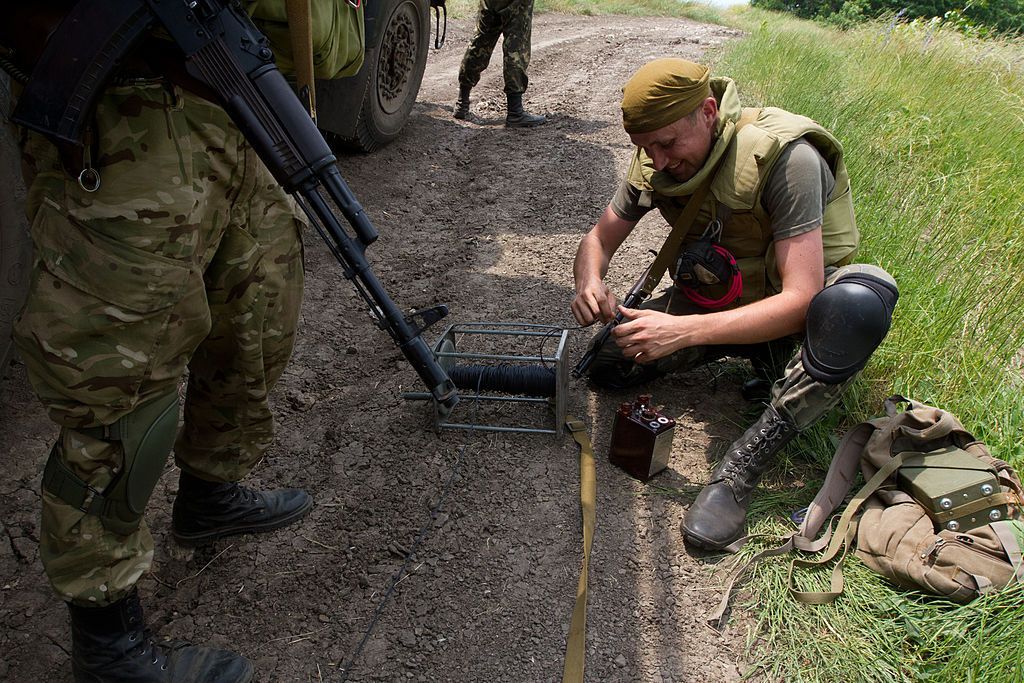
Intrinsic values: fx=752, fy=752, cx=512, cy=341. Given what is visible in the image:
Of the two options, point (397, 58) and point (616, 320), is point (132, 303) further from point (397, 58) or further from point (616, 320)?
point (397, 58)

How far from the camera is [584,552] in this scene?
7.66 feet

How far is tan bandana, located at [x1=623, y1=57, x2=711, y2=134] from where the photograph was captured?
2316mm

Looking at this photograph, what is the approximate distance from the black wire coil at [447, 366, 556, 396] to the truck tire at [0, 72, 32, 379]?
4.94 feet

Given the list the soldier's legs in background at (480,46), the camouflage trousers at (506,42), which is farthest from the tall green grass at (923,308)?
the soldier's legs in background at (480,46)

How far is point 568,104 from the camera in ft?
24.4

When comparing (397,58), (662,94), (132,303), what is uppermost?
(662,94)

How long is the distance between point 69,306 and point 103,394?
0.19m

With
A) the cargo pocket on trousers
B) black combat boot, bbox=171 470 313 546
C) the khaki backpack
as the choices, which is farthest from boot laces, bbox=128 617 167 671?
the khaki backpack

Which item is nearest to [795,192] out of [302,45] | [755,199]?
[755,199]

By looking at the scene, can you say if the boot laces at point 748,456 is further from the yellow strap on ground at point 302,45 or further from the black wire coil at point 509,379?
the yellow strap on ground at point 302,45

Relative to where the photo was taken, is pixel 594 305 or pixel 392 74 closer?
pixel 594 305

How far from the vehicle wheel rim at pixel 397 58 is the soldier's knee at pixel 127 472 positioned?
13.5 ft

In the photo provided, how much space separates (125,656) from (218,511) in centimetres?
56

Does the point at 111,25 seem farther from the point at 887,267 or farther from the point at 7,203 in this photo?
the point at 887,267
